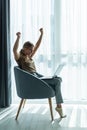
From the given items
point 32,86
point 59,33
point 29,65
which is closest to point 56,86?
point 32,86

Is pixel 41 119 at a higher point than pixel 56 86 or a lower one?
lower

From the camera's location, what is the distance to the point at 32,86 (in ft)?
12.8

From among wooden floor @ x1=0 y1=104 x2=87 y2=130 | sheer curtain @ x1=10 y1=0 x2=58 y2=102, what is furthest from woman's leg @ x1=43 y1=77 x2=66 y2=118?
sheer curtain @ x1=10 y1=0 x2=58 y2=102

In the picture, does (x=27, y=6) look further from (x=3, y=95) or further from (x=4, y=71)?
(x=3, y=95)

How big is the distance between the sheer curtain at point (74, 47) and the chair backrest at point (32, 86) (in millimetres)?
964

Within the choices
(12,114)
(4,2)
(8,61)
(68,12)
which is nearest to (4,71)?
(8,61)

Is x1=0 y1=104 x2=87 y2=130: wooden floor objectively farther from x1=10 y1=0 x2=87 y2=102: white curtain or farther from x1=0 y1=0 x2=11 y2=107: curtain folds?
x1=10 y1=0 x2=87 y2=102: white curtain

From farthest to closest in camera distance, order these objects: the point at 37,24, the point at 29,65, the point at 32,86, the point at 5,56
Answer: the point at 37,24
the point at 5,56
the point at 29,65
the point at 32,86

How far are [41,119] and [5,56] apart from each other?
1.19 meters

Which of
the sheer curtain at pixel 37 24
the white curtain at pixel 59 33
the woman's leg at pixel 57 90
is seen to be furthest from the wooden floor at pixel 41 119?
the sheer curtain at pixel 37 24

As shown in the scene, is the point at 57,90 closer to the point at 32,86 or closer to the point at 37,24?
the point at 32,86

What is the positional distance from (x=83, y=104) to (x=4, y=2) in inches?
78.8

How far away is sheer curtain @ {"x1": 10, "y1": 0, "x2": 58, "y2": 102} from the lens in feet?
15.6

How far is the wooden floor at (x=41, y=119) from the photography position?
3.63m
